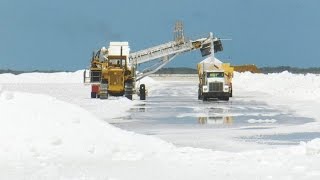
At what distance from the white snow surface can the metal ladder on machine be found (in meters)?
28.4

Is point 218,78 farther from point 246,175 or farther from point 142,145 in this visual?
point 246,175

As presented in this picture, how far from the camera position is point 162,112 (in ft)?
96.4

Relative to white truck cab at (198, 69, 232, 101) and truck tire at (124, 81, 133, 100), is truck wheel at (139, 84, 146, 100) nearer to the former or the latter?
truck tire at (124, 81, 133, 100)

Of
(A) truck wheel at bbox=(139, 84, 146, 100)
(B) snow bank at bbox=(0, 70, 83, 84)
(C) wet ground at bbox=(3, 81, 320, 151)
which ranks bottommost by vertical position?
(C) wet ground at bbox=(3, 81, 320, 151)

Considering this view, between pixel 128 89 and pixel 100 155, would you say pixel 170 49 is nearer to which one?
pixel 128 89

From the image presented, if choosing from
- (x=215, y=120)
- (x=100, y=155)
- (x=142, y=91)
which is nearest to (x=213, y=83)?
(x=142, y=91)

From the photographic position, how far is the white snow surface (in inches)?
424

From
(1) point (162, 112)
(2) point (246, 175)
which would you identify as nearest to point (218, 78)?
(1) point (162, 112)

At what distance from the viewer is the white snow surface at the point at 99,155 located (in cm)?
1078

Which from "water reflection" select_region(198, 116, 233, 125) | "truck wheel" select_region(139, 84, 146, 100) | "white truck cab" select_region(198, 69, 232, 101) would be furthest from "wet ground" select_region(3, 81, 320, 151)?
"white truck cab" select_region(198, 69, 232, 101)

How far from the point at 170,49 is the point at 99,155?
32.8 metres

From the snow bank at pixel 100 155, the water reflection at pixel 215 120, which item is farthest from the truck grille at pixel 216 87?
the snow bank at pixel 100 155

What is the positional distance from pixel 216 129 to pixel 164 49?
1013 inches

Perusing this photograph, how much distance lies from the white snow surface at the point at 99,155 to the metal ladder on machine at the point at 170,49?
28.4 meters
